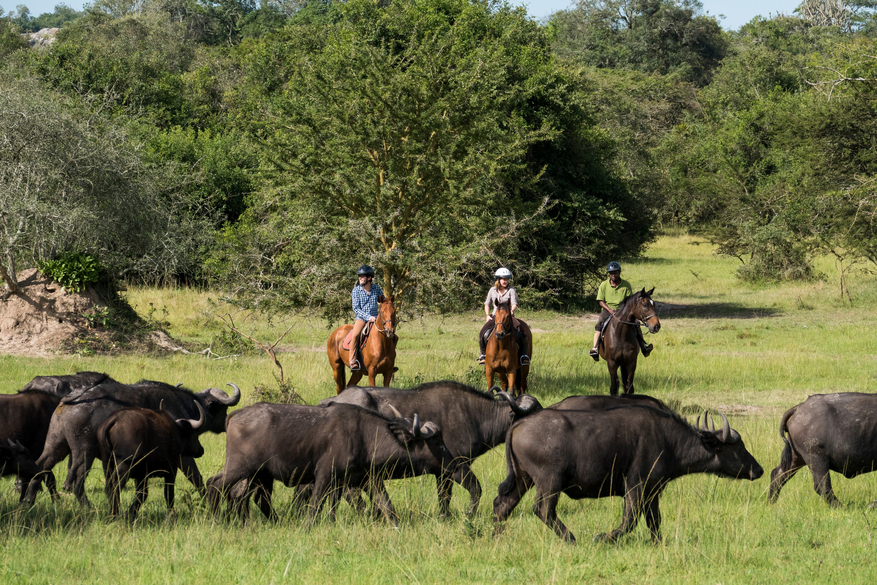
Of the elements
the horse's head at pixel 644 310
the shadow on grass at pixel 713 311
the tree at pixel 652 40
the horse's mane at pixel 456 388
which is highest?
the tree at pixel 652 40

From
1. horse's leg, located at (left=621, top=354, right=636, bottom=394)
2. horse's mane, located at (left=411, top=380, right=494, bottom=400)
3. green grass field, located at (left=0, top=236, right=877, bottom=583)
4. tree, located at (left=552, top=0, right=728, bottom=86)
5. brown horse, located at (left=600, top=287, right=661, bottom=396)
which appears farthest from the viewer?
tree, located at (left=552, top=0, right=728, bottom=86)

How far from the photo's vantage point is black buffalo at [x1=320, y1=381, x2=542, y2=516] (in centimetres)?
858

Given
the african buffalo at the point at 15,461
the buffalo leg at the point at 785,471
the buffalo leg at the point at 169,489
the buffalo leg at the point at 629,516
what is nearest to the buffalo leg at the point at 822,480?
the buffalo leg at the point at 785,471

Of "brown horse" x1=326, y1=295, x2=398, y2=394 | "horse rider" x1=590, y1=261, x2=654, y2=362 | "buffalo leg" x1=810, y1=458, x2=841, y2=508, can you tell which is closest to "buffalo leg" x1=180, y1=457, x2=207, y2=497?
"brown horse" x1=326, y1=295, x2=398, y2=394

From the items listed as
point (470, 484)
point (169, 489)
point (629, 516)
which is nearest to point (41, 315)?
point (169, 489)

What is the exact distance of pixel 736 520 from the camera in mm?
7492

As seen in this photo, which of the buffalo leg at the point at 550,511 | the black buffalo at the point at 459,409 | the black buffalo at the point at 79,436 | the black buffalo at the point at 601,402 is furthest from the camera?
the black buffalo at the point at 459,409

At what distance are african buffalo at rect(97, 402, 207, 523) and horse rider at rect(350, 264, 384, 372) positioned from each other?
207 inches

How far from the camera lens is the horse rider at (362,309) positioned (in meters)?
13.0

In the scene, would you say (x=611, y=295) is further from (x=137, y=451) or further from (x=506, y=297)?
(x=137, y=451)

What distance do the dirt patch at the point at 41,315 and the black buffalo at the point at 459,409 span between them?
469 inches

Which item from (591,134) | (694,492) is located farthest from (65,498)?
(591,134)

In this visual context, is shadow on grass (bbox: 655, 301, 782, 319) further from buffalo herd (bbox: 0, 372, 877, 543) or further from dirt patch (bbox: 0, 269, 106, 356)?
buffalo herd (bbox: 0, 372, 877, 543)

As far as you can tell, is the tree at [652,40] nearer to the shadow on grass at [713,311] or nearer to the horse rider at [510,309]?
the shadow on grass at [713,311]
